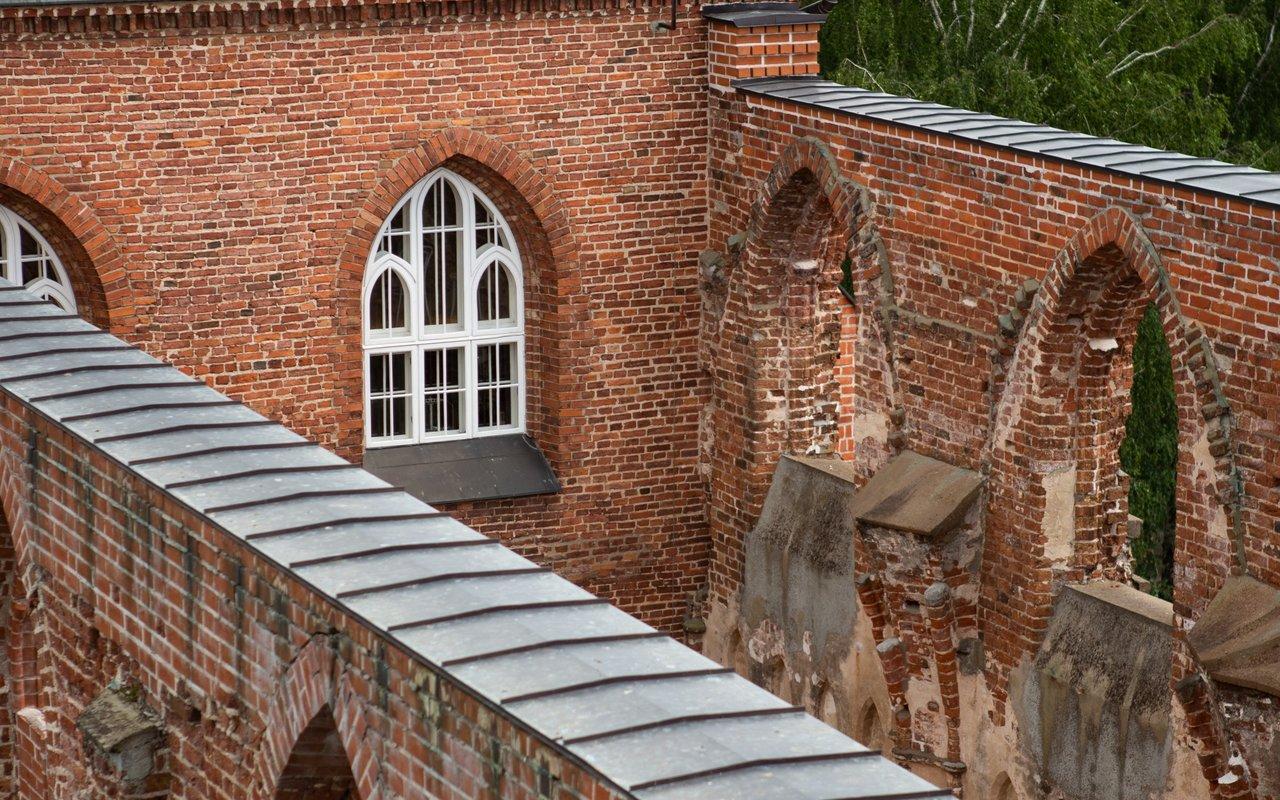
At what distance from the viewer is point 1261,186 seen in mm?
11844

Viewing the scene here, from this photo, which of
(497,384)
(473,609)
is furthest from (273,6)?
(473,609)

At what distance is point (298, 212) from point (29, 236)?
1793mm

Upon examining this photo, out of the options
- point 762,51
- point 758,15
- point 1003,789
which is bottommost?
point 1003,789

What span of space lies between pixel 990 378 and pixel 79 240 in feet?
19.9

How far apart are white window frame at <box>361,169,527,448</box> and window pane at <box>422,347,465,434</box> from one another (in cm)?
3

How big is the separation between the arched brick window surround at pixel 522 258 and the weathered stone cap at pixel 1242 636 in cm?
616

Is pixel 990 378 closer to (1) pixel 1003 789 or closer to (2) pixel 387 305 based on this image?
(1) pixel 1003 789

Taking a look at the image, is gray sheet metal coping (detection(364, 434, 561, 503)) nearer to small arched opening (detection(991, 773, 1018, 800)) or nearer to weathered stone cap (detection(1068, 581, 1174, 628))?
small arched opening (detection(991, 773, 1018, 800))

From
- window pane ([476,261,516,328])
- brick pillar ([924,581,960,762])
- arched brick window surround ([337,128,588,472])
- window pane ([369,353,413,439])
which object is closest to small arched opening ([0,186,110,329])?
arched brick window surround ([337,128,588,472])

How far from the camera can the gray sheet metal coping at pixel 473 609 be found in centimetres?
671

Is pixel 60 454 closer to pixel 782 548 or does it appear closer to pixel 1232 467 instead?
pixel 1232 467

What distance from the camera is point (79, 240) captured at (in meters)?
15.2

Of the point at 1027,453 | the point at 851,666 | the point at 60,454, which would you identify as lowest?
the point at 851,666

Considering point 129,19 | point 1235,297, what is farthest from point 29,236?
point 1235,297
